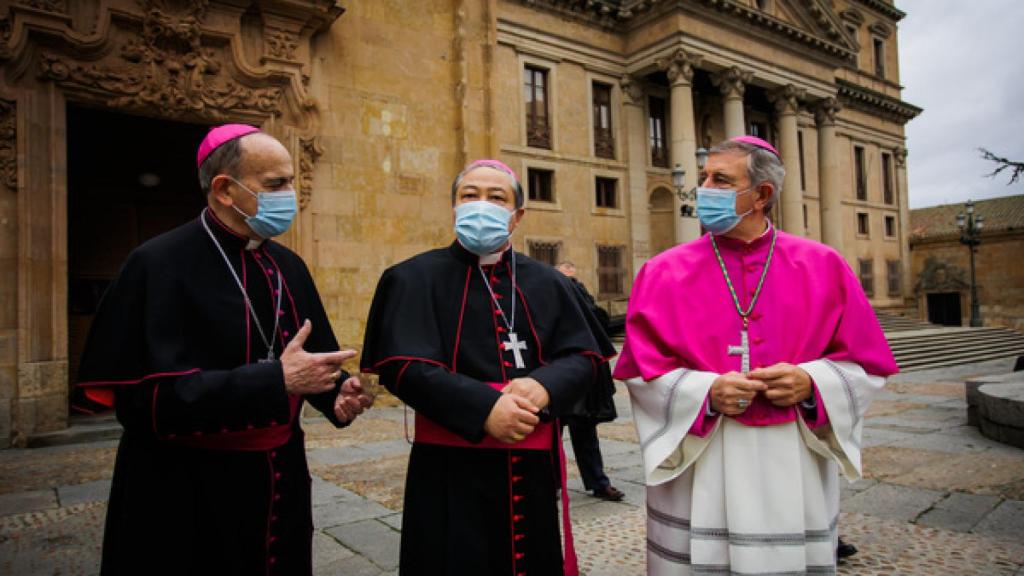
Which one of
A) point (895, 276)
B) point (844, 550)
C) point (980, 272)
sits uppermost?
point (980, 272)

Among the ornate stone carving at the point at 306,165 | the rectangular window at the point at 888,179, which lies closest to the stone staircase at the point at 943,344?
the rectangular window at the point at 888,179

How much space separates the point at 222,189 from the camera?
2.34 m

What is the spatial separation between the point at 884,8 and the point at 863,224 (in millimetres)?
11900

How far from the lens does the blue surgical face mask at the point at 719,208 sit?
253cm

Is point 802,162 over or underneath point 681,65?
underneath

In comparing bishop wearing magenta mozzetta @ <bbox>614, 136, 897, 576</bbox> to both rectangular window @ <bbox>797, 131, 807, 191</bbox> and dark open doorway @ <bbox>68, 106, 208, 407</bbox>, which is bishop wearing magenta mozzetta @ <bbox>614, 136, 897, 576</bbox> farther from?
rectangular window @ <bbox>797, 131, 807, 191</bbox>

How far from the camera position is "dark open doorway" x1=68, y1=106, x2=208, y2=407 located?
41.9 feet

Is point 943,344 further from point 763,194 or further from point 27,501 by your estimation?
point 27,501

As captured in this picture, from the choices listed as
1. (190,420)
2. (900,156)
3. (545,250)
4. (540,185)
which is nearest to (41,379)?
(190,420)

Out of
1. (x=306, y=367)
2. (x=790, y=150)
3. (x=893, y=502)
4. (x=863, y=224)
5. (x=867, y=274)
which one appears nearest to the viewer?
(x=306, y=367)

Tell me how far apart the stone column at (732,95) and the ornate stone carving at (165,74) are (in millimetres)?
16875

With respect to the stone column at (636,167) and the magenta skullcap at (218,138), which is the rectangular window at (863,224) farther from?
the magenta skullcap at (218,138)

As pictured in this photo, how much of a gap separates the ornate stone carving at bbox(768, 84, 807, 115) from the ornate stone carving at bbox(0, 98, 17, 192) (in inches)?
920

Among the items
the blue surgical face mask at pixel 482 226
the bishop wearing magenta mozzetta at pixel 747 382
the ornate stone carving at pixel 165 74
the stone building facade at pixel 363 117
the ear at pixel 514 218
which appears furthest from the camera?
the ornate stone carving at pixel 165 74
